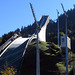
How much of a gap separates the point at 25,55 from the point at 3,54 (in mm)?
5672

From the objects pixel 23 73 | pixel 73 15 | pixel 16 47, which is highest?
pixel 73 15

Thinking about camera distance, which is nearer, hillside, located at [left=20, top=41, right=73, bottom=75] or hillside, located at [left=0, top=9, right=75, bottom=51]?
hillside, located at [left=20, top=41, right=73, bottom=75]

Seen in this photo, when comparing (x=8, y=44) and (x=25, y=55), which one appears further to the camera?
(x=8, y=44)

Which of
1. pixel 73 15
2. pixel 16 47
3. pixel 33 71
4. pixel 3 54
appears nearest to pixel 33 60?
pixel 33 71

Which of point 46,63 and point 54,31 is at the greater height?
point 54,31

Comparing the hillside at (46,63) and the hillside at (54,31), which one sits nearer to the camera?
the hillside at (46,63)

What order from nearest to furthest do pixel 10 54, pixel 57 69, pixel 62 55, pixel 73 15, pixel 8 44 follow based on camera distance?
pixel 57 69 < pixel 62 55 < pixel 10 54 < pixel 8 44 < pixel 73 15

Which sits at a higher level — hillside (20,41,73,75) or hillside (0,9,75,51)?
hillside (0,9,75,51)

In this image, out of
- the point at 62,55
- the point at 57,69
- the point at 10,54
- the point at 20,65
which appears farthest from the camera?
the point at 10,54

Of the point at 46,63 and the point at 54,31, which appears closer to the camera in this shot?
the point at 46,63

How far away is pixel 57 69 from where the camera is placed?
3325 centimetres

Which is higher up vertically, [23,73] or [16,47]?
[16,47]

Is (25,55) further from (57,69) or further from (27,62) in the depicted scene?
(57,69)

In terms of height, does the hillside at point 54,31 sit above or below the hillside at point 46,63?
above
